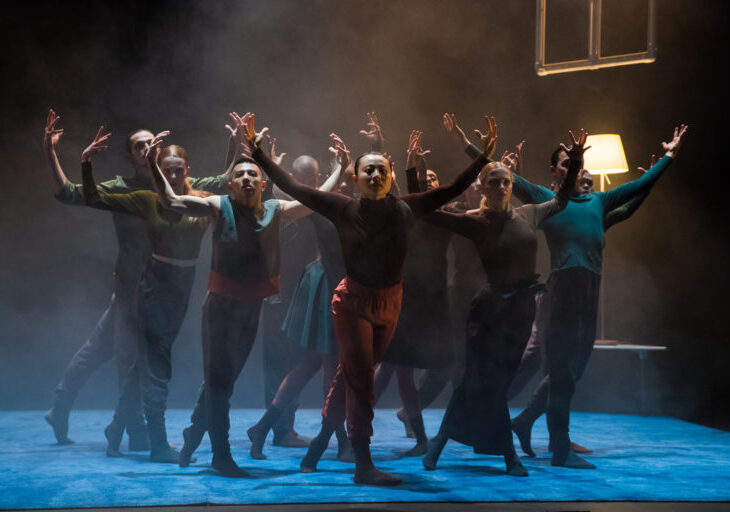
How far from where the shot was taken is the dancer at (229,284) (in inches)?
161

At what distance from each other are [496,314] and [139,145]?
2198 millimetres

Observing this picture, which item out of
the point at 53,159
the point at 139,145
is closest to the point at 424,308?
the point at 139,145

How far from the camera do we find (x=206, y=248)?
689cm

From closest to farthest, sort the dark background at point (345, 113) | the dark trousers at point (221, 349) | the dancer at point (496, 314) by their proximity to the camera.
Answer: the dark trousers at point (221, 349)
the dancer at point (496, 314)
the dark background at point (345, 113)

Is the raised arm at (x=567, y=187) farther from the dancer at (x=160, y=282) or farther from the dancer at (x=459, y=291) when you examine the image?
the dancer at (x=160, y=282)

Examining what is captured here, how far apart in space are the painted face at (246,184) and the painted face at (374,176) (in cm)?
59

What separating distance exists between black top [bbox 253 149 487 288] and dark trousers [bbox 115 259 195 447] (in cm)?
98

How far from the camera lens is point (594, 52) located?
585 centimetres

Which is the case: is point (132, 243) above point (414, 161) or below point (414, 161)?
below

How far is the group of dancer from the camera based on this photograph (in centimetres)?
389

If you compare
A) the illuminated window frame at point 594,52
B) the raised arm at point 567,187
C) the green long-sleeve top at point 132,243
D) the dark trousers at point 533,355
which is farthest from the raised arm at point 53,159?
the illuminated window frame at point 594,52

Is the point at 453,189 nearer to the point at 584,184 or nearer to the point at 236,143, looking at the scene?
the point at 584,184

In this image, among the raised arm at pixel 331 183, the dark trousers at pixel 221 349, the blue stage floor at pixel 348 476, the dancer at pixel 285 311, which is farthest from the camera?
the dancer at pixel 285 311

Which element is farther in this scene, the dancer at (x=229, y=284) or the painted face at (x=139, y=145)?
the painted face at (x=139, y=145)
